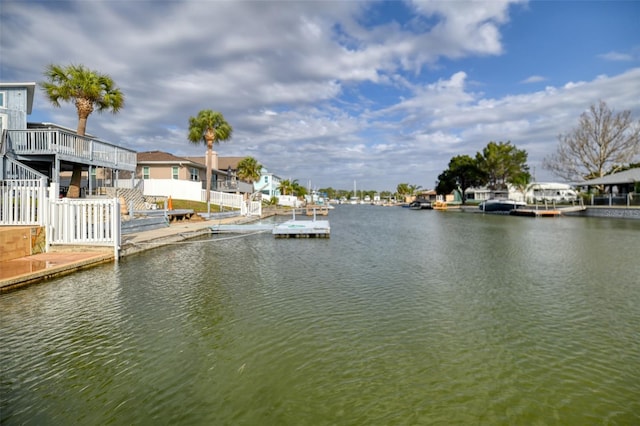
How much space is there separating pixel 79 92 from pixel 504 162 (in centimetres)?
7192

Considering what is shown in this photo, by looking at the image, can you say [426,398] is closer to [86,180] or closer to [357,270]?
[357,270]

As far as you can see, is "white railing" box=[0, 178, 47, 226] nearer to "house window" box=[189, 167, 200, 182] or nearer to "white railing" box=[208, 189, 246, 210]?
"white railing" box=[208, 189, 246, 210]

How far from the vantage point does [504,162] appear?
70.4 meters

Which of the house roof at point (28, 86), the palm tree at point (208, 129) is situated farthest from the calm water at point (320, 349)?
the palm tree at point (208, 129)

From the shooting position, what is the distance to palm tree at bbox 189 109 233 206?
117 feet

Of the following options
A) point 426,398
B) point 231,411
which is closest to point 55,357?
point 231,411

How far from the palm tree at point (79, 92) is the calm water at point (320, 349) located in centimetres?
1583

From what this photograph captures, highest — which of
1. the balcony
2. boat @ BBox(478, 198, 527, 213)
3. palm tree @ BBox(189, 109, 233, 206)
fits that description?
palm tree @ BBox(189, 109, 233, 206)

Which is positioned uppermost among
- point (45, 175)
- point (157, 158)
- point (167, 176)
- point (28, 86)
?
point (28, 86)

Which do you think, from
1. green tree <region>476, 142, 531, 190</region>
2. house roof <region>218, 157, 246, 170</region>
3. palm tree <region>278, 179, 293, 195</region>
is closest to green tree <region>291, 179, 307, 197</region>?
palm tree <region>278, 179, 293, 195</region>

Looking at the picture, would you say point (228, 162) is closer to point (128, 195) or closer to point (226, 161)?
point (226, 161)

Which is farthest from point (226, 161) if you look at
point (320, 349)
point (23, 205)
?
point (320, 349)

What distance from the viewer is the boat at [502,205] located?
186 feet

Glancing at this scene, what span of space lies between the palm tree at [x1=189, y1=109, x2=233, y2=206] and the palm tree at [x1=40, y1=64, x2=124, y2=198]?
44.0 ft
